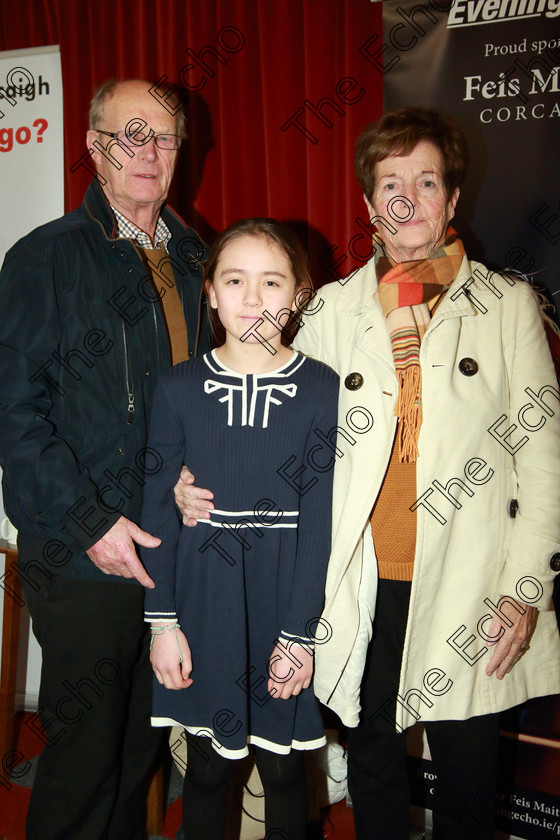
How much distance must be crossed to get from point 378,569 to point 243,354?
0.57 m

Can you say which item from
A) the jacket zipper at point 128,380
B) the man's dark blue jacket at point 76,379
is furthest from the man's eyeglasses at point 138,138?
the jacket zipper at point 128,380

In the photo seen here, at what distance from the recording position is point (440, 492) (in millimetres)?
1407

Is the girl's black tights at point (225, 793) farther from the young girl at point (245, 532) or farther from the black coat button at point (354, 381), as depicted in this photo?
the black coat button at point (354, 381)

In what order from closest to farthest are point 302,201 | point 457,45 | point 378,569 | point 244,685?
point 244,685 → point 378,569 → point 457,45 → point 302,201

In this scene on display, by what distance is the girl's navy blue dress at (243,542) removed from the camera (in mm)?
1390

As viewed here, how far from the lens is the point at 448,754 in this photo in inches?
58.7

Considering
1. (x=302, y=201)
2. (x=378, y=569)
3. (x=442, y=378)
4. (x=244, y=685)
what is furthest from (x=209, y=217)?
(x=244, y=685)

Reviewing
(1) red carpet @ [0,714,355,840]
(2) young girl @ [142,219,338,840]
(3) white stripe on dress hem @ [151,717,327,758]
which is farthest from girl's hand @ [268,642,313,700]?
(1) red carpet @ [0,714,355,840]

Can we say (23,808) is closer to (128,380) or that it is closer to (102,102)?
(128,380)

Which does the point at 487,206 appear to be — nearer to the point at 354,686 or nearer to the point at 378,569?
the point at 378,569

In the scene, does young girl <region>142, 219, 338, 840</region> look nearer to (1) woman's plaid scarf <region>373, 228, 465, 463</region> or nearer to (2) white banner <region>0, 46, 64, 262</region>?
(1) woman's plaid scarf <region>373, 228, 465, 463</region>

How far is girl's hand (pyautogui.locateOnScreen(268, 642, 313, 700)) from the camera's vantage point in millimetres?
1380

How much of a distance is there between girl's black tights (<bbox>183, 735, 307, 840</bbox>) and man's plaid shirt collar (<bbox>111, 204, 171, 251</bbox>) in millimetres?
1186

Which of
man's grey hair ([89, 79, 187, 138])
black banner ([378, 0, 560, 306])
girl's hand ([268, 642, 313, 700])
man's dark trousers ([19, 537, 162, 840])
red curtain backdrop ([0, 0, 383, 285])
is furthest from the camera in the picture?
red curtain backdrop ([0, 0, 383, 285])
